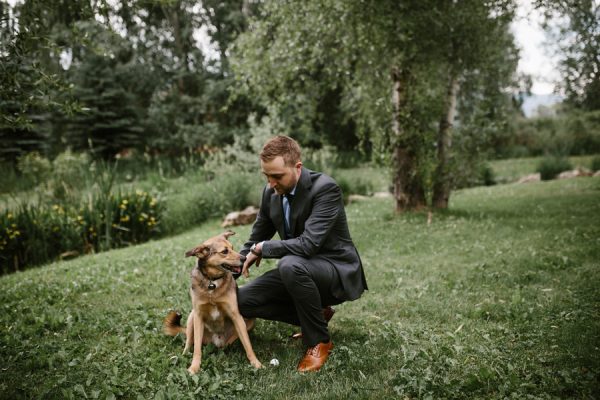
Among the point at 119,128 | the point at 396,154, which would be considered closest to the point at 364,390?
the point at 396,154

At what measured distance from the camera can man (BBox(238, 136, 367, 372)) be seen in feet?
13.5

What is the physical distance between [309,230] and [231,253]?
730 mm

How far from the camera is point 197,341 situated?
4.14 metres

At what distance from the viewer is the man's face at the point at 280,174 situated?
4.08m

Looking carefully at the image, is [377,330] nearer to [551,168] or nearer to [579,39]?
[579,39]

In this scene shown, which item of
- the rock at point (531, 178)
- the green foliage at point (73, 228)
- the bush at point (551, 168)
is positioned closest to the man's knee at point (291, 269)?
the green foliage at point (73, 228)

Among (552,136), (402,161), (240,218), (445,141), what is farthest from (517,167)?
(240,218)

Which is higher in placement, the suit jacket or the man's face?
the man's face

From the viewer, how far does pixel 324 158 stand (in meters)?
15.8

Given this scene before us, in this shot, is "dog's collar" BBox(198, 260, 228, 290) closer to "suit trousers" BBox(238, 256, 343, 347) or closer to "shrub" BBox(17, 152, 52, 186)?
"suit trousers" BBox(238, 256, 343, 347)

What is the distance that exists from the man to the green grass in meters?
0.36

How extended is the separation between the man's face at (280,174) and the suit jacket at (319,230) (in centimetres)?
10

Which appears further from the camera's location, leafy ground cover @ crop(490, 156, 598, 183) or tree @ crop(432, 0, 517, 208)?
leafy ground cover @ crop(490, 156, 598, 183)

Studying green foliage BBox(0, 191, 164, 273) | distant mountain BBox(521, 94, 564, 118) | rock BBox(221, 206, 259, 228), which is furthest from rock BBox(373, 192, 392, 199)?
distant mountain BBox(521, 94, 564, 118)
